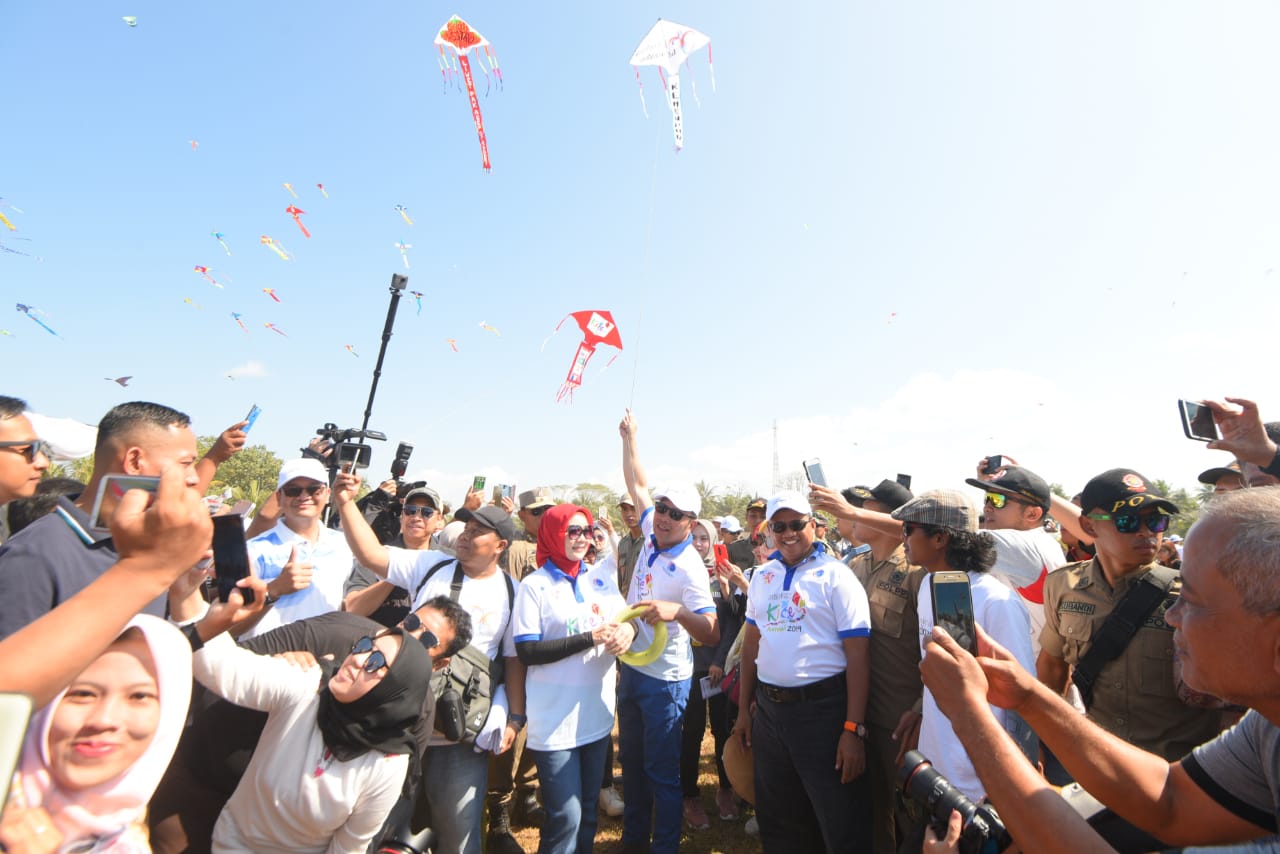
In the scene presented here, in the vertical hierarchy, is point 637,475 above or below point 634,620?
above

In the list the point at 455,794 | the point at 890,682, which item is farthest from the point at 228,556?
the point at 890,682

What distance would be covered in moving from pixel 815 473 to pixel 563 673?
1.88m

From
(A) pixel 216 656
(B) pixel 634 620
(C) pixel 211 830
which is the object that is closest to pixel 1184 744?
(B) pixel 634 620

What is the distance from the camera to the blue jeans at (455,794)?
3.07 m

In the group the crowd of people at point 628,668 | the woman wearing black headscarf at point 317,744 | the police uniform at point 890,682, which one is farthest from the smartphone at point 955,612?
the woman wearing black headscarf at point 317,744

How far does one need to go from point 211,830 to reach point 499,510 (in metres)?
1.94

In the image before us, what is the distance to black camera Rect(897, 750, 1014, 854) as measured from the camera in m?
1.52

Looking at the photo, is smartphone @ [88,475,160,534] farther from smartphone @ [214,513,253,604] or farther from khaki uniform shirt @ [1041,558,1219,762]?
Result: khaki uniform shirt @ [1041,558,1219,762]

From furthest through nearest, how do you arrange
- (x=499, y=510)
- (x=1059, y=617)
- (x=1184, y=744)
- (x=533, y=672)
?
(x=499, y=510), (x=533, y=672), (x=1059, y=617), (x=1184, y=744)

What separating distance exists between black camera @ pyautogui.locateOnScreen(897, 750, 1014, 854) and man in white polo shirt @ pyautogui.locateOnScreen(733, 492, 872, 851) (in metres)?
1.72

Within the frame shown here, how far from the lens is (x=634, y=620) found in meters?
3.93

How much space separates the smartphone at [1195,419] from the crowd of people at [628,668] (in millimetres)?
87

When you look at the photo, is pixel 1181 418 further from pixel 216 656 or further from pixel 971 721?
pixel 216 656

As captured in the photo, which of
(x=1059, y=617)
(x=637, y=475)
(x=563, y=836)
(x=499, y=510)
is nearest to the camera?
(x=1059, y=617)
